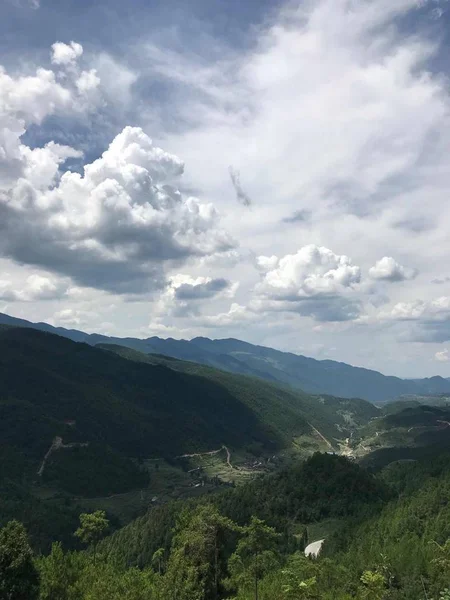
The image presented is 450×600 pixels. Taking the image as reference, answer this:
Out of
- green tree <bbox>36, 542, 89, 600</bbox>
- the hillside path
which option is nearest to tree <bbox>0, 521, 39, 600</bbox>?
green tree <bbox>36, 542, 89, 600</bbox>

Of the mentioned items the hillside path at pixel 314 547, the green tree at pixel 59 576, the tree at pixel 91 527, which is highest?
the tree at pixel 91 527

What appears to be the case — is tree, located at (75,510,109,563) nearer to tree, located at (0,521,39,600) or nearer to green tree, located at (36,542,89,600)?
green tree, located at (36,542,89,600)

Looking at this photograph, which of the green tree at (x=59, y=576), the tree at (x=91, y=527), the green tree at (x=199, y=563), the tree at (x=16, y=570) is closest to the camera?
the tree at (x=16, y=570)

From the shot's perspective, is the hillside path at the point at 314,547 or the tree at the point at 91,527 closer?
the tree at the point at 91,527

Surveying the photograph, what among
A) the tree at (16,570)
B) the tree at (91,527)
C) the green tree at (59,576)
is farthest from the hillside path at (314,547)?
the tree at (16,570)

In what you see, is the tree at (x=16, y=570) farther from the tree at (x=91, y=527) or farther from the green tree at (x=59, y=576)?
the tree at (x=91, y=527)

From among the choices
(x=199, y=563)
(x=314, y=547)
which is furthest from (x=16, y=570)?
(x=314, y=547)

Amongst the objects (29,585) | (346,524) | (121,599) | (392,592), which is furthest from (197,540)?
(346,524)

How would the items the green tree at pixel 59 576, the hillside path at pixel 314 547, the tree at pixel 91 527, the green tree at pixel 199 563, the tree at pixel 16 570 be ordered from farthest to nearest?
the hillside path at pixel 314 547 → the tree at pixel 91 527 → the green tree at pixel 59 576 → the green tree at pixel 199 563 → the tree at pixel 16 570

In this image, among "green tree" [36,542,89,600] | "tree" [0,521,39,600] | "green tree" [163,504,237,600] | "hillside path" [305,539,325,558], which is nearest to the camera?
"tree" [0,521,39,600]
